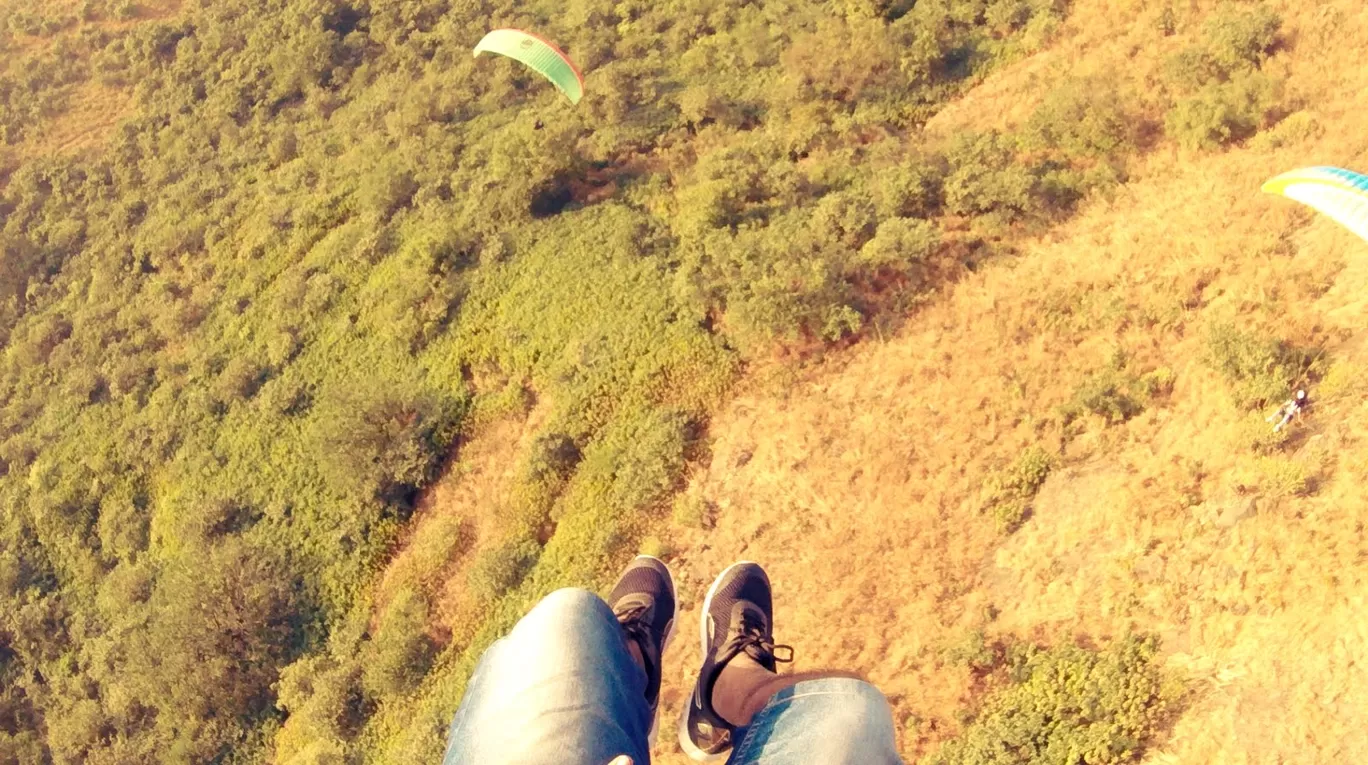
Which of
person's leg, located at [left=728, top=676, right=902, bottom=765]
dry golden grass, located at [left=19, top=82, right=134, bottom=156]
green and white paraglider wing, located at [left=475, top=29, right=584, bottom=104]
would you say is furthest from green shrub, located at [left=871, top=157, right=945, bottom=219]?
dry golden grass, located at [left=19, top=82, right=134, bottom=156]

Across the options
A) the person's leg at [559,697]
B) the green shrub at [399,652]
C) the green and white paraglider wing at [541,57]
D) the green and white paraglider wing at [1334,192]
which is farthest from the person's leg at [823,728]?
the green and white paraglider wing at [541,57]

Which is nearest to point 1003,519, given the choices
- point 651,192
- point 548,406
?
point 548,406

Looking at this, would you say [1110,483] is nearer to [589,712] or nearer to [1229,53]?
[589,712]

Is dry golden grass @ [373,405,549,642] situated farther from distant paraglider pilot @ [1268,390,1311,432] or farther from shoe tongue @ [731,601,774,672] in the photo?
distant paraglider pilot @ [1268,390,1311,432]

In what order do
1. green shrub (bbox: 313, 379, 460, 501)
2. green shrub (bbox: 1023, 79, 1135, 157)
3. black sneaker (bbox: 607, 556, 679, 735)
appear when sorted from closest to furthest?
black sneaker (bbox: 607, 556, 679, 735), green shrub (bbox: 1023, 79, 1135, 157), green shrub (bbox: 313, 379, 460, 501)

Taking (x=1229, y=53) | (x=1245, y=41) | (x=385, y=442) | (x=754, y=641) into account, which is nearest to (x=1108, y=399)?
(x=754, y=641)

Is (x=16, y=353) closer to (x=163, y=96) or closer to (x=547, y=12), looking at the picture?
(x=163, y=96)
